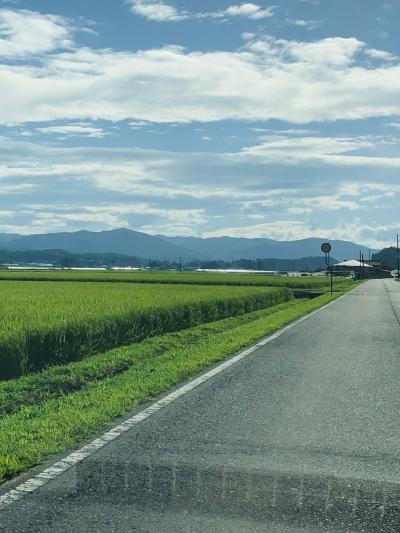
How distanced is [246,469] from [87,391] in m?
4.08

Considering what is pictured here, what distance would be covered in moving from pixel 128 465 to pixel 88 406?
2.50 m

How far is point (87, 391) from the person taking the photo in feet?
30.0

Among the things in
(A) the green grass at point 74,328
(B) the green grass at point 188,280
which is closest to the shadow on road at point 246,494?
(A) the green grass at point 74,328

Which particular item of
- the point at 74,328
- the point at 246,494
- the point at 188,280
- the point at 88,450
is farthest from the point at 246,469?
the point at 188,280

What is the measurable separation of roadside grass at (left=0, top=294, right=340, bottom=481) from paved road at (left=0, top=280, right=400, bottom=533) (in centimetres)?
52

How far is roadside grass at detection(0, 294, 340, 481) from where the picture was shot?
6.24 metres

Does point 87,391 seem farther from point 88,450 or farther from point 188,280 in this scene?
point 188,280

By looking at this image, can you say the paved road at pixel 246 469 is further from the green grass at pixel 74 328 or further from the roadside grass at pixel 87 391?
the green grass at pixel 74 328

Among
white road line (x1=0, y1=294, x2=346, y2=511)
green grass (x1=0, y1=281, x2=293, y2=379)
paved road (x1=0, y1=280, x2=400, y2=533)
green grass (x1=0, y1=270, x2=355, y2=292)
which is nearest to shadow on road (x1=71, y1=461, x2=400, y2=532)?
paved road (x1=0, y1=280, x2=400, y2=533)

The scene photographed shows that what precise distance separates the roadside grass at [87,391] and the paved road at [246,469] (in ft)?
1.72

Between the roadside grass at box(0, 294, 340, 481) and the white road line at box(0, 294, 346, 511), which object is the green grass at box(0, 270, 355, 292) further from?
the white road line at box(0, 294, 346, 511)

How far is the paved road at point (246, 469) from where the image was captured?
442 cm

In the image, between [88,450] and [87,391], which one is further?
[87,391]

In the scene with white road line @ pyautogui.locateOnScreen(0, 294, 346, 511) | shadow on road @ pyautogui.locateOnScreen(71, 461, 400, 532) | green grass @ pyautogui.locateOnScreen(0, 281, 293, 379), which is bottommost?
shadow on road @ pyautogui.locateOnScreen(71, 461, 400, 532)
